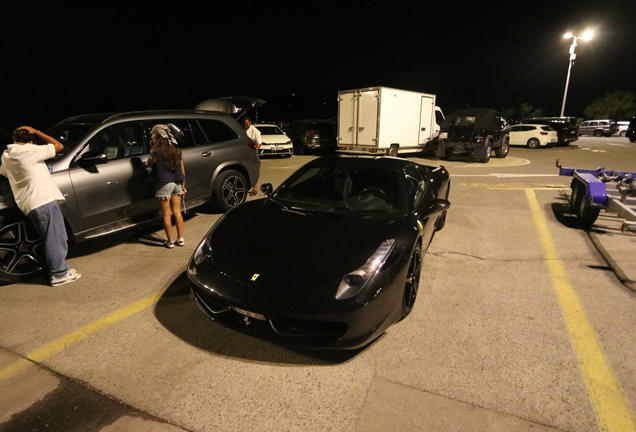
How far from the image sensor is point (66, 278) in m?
3.92

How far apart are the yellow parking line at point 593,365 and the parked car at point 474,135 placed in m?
10.4

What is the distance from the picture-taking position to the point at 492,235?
17.8 ft

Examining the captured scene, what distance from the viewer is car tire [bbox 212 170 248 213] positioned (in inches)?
241

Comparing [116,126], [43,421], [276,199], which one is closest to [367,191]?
[276,199]

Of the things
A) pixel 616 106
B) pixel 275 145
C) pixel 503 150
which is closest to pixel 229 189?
pixel 275 145

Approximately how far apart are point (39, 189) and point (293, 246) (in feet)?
9.08

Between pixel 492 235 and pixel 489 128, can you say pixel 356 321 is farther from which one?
pixel 489 128

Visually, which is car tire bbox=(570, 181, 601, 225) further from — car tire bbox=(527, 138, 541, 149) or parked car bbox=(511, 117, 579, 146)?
parked car bbox=(511, 117, 579, 146)

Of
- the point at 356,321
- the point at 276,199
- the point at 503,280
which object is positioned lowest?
the point at 503,280

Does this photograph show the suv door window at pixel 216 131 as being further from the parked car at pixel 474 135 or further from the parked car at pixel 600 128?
the parked car at pixel 600 128

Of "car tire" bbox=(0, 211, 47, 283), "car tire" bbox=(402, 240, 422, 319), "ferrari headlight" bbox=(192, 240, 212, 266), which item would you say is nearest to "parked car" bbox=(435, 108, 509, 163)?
"car tire" bbox=(402, 240, 422, 319)

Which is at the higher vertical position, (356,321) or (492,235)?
(356,321)

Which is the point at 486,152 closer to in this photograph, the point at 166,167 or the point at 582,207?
the point at 582,207

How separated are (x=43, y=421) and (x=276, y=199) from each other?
8.18ft
